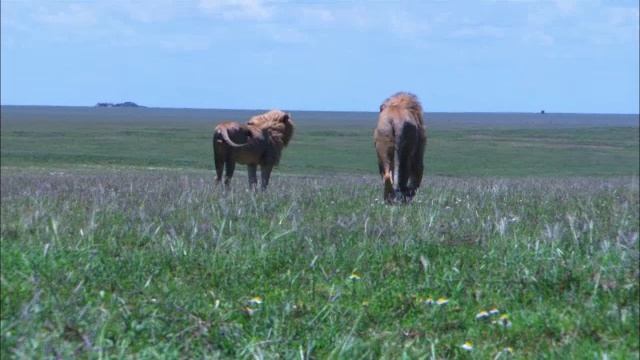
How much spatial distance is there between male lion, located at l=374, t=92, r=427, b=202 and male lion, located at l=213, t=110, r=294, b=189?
15.2 feet

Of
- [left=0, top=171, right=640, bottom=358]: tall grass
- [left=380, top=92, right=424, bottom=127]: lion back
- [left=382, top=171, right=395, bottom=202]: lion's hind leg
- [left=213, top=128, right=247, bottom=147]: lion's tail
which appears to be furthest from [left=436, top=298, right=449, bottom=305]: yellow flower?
[left=213, top=128, right=247, bottom=147]: lion's tail

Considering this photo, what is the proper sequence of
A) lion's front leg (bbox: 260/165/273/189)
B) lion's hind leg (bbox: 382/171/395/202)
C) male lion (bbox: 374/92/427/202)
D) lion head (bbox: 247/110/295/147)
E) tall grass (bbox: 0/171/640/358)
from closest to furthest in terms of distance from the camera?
tall grass (bbox: 0/171/640/358), lion's hind leg (bbox: 382/171/395/202), male lion (bbox: 374/92/427/202), lion's front leg (bbox: 260/165/273/189), lion head (bbox: 247/110/295/147)

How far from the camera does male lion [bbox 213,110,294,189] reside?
1591 cm

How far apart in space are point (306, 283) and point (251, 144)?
33.5 feet

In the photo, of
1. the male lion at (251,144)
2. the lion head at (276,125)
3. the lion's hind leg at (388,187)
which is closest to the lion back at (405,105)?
the lion's hind leg at (388,187)

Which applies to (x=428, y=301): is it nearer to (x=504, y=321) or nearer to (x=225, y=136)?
(x=504, y=321)

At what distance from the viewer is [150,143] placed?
4094 cm

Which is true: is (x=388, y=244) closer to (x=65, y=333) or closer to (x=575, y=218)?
(x=575, y=218)

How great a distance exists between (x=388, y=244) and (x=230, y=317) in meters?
1.59

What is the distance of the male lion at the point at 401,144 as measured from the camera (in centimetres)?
1081

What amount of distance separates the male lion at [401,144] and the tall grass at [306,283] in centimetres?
289

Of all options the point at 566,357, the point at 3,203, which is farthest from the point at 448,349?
the point at 3,203

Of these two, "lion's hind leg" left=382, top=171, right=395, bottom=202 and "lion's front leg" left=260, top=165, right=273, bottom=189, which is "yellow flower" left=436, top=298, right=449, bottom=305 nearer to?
"lion's hind leg" left=382, top=171, right=395, bottom=202

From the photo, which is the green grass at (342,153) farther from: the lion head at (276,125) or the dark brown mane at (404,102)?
the dark brown mane at (404,102)
